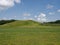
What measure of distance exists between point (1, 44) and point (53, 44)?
942 centimetres

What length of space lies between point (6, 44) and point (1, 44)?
3.11ft

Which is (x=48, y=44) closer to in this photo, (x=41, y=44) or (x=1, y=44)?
(x=41, y=44)

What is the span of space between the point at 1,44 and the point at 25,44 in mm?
4302

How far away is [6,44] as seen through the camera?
96.4 feet

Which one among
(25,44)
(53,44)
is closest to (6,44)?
(25,44)

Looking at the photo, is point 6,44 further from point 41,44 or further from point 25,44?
point 41,44

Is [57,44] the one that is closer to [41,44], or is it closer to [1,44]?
[41,44]

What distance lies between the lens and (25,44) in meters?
29.8

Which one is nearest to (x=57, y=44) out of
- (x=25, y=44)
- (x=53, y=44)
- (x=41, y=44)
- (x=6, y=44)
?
(x=53, y=44)

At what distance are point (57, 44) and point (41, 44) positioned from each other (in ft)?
9.49

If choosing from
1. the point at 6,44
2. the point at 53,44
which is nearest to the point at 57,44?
the point at 53,44

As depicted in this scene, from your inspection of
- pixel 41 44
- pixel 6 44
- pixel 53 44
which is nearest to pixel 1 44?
pixel 6 44

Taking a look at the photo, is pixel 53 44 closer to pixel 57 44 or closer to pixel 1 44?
pixel 57 44

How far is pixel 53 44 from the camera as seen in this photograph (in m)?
30.1
